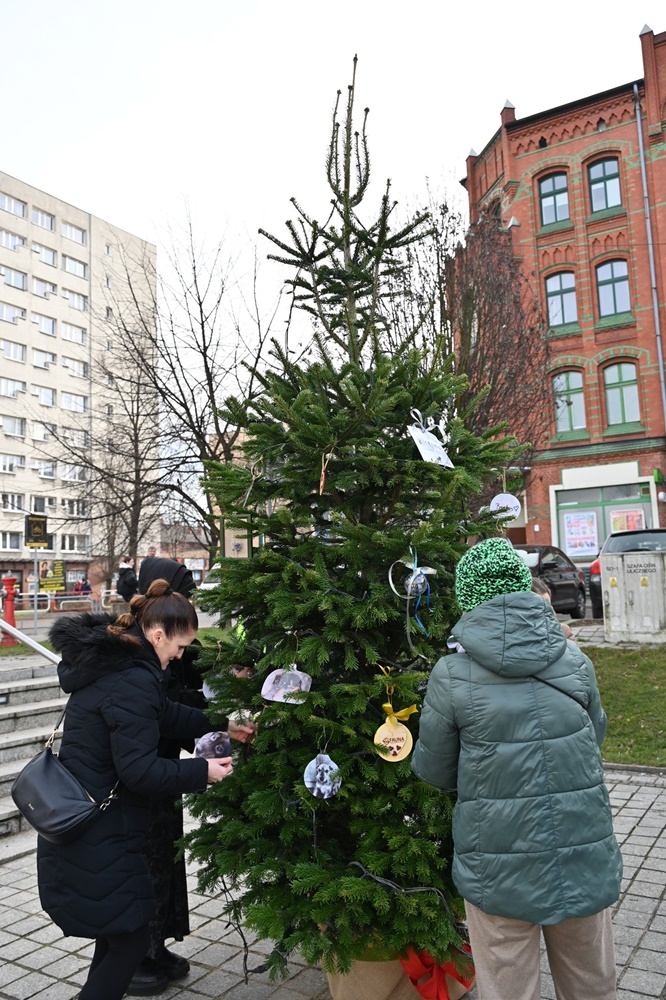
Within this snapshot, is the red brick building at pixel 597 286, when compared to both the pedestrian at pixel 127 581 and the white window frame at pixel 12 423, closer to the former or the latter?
the pedestrian at pixel 127 581

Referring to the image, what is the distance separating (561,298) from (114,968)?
29.3 meters

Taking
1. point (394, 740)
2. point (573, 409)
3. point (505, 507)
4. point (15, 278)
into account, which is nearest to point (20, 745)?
point (394, 740)

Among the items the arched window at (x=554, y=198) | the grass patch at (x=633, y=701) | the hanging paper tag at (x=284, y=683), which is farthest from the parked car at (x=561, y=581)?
the arched window at (x=554, y=198)

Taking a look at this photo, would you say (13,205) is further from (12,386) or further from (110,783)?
(110,783)

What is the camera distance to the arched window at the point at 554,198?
1145 inches

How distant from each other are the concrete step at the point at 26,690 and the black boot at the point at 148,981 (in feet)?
14.5

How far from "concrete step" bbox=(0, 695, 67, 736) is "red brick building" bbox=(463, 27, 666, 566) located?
23.0 m

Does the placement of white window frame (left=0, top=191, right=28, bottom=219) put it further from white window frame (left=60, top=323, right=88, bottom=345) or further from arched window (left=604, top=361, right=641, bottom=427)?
arched window (left=604, top=361, right=641, bottom=427)

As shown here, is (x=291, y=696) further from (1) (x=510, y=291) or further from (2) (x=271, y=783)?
(1) (x=510, y=291)

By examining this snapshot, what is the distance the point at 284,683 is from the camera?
2932mm

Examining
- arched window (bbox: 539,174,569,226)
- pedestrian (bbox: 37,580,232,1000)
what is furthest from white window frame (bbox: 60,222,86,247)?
pedestrian (bbox: 37,580,232,1000)

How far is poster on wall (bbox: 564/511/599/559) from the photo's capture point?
27.7m

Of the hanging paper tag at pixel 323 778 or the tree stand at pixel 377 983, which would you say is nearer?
the hanging paper tag at pixel 323 778

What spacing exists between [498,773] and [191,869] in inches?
150
